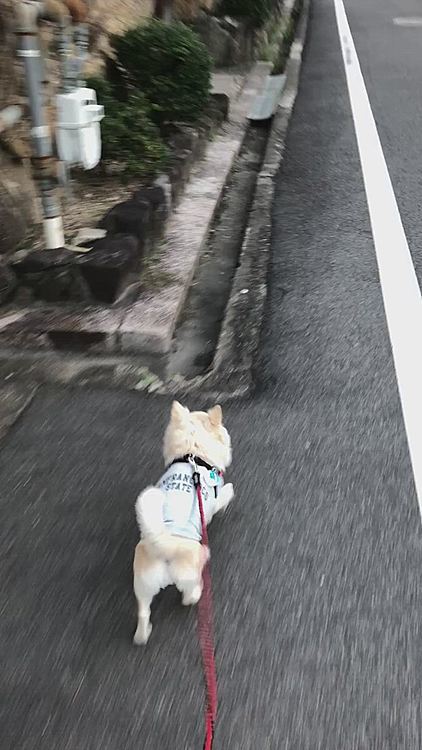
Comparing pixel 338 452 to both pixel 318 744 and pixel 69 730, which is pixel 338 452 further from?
pixel 69 730

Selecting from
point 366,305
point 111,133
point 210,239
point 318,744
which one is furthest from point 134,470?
point 111,133

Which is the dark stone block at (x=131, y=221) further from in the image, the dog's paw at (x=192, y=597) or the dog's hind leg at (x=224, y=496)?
the dog's paw at (x=192, y=597)

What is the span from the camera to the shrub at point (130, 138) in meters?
5.09

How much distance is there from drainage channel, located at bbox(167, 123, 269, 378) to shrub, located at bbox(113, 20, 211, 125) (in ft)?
2.74

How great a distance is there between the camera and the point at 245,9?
10.4m

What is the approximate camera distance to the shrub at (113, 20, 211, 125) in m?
6.04

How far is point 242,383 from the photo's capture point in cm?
342

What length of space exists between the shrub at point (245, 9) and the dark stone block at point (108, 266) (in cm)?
817

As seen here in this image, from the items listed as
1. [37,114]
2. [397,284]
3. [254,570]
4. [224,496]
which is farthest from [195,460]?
[397,284]

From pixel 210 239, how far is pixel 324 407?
234cm

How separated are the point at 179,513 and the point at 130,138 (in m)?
3.82

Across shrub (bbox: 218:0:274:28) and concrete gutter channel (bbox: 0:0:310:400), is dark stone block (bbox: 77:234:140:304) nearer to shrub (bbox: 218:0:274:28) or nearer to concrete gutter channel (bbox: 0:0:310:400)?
concrete gutter channel (bbox: 0:0:310:400)

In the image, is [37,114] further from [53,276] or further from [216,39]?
[216,39]

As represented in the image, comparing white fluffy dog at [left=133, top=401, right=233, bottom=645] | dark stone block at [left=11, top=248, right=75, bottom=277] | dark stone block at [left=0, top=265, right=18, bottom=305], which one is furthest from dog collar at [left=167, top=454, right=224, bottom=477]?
dark stone block at [left=0, top=265, right=18, bottom=305]
